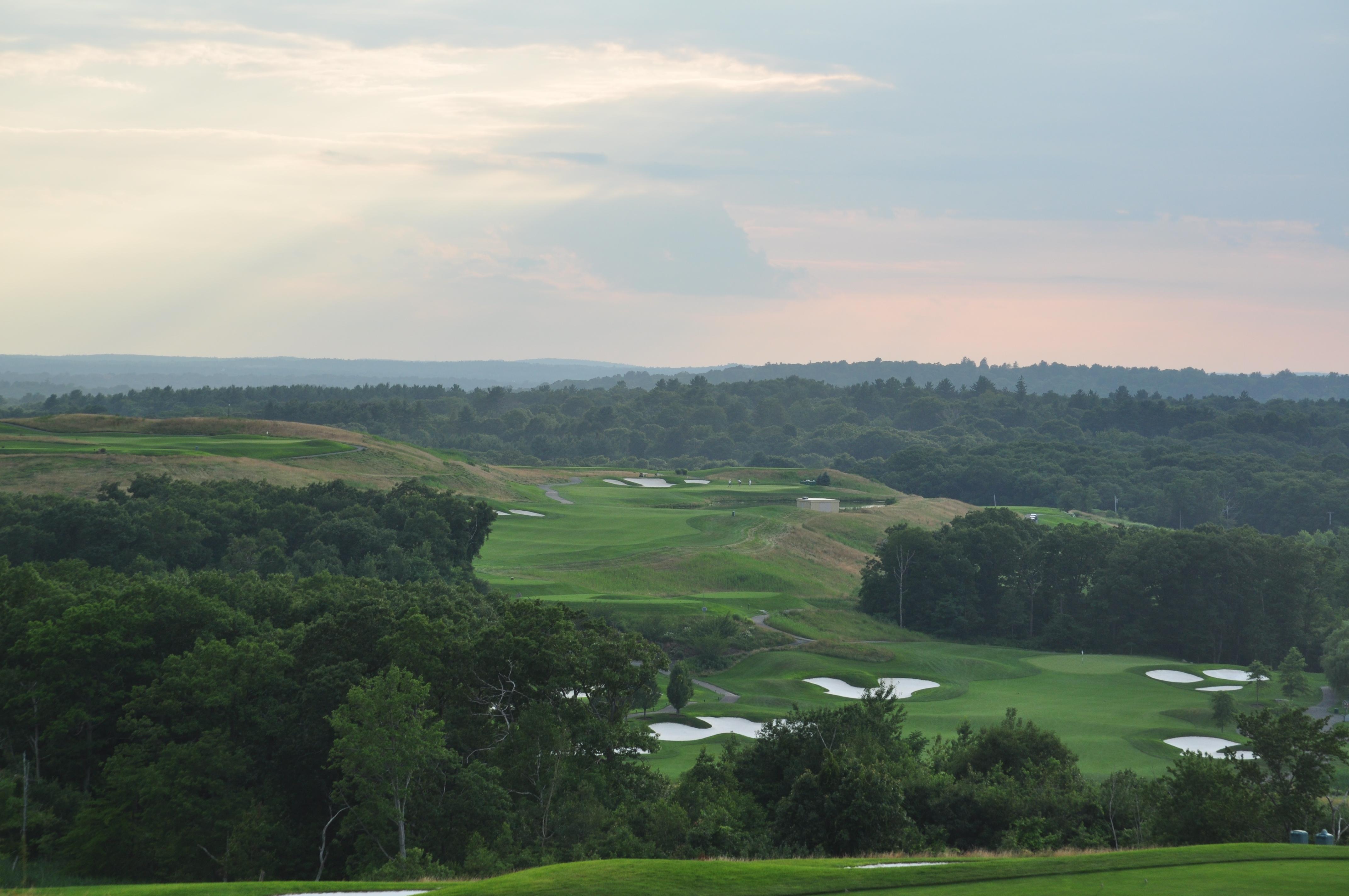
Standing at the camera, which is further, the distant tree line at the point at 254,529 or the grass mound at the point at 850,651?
the grass mound at the point at 850,651

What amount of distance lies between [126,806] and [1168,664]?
51029 mm

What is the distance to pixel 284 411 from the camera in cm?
18650

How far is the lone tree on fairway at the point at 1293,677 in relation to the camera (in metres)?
50.3

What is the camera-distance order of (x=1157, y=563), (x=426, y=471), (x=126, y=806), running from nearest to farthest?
(x=126, y=806)
(x=1157, y=563)
(x=426, y=471)

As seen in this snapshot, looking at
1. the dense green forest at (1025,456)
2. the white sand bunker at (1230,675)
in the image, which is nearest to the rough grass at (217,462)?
the dense green forest at (1025,456)

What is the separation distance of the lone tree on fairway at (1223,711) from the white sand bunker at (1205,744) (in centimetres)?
86

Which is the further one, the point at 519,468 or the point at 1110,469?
the point at 1110,469

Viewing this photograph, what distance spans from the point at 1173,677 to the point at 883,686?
17.9 meters

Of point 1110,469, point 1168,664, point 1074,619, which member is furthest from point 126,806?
point 1110,469

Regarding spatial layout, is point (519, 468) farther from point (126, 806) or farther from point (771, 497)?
point (126, 806)

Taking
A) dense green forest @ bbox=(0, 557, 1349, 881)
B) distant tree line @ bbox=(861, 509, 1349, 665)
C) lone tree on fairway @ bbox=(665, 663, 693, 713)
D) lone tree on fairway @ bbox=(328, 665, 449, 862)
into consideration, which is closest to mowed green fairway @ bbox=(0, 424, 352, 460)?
dense green forest @ bbox=(0, 557, 1349, 881)

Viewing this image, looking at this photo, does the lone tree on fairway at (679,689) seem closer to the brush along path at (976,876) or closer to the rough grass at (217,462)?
the brush along path at (976,876)

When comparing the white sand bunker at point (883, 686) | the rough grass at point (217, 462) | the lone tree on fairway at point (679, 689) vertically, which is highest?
the rough grass at point (217, 462)

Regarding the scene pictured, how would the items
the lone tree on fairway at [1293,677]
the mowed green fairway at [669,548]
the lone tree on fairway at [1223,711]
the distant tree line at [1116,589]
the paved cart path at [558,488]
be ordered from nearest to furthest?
the lone tree on fairway at [1223,711], the lone tree on fairway at [1293,677], the mowed green fairway at [669,548], the distant tree line at [1116,589], the paved cart path at [558,488]
